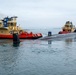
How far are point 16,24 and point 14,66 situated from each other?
151 ft

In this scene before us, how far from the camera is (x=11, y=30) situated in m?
72.4

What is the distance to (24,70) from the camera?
25875mm

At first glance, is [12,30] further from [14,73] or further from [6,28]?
[14,73]

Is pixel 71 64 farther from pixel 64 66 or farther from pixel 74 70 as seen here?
Answer: pixel 74 70

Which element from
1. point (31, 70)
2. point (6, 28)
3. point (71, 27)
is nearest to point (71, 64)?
point (31, 70)

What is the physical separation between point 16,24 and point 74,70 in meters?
49.4

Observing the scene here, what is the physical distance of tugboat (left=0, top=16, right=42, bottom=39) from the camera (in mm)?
70000

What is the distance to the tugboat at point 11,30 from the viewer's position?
70000 millimetres

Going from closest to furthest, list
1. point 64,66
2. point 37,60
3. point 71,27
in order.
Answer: point 64,66 < point 37,60 < point 71,27

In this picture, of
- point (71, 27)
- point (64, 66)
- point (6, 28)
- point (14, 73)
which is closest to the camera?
point (14, 73)

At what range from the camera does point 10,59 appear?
3256 centimetres

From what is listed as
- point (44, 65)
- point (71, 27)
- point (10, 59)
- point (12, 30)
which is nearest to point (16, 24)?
point (12, 30)

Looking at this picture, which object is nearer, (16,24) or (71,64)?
(71,64)

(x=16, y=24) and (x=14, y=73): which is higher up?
(x=16, y=24)
